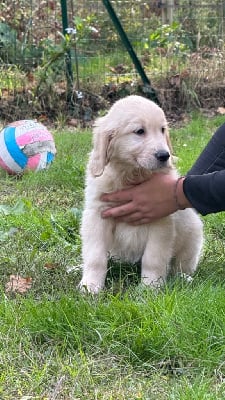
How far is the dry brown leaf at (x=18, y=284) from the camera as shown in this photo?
297cm

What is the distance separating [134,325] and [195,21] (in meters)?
6.22

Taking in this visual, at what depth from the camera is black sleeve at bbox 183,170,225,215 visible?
9.61 feet

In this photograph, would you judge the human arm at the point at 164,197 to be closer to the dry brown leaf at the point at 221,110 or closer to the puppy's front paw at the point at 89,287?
the puppy's front paw at the point at 89,287

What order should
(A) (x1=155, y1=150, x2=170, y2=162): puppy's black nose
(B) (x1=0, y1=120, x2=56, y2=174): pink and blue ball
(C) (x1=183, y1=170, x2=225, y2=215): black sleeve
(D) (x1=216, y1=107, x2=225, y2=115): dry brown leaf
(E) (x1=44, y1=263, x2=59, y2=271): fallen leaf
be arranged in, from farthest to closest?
(D) (x1=216, y1=107, x2=225, y2=115): dry brown leaf → (B) (x1=0, y1=120, x2=56, y2=174): pink and blue ball → (E) (x1=44, y1=263, x2=59, y2=271): fallen leaf → (C) (x1=183, y1=170, x2=225, y2=215): black sleeve → (A) (x1=155, y1=150, x2=170, y2=162): puppy's black nose

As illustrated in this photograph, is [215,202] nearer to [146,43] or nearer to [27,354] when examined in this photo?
[27,354]

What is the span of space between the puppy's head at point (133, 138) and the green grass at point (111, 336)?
1.55ft

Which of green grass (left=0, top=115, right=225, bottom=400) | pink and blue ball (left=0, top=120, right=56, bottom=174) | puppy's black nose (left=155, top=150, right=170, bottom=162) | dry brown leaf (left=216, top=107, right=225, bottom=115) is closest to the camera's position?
green grass (left=0, top=115, right=225, bottom=400)

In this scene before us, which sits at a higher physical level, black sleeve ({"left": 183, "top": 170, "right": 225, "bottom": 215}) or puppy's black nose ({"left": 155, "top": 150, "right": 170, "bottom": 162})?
puppy's black nose ({"left": 155, "top": 150, "right": 170, "bottom": 162})

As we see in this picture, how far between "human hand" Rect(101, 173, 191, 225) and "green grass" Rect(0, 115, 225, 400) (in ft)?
0.84

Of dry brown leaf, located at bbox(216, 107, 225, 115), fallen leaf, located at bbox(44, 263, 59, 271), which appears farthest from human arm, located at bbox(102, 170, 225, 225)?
dry brown leaf, located at bbox(216, 107, 225, 115)

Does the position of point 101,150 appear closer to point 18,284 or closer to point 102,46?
point 18,284

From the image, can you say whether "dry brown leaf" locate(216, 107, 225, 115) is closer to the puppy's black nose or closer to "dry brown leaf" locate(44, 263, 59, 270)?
"dry brown leaf" locate(44, 263, 59, 270)

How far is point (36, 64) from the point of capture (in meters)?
7.44

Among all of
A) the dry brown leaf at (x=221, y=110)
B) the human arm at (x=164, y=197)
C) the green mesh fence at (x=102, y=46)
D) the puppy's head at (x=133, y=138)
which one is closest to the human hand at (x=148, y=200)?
the human arm at (x=164, y=197)
